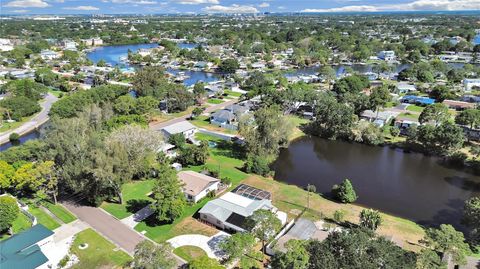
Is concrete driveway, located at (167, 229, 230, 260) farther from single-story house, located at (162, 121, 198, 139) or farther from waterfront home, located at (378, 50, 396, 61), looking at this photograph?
waterfront home, located at (378, 50, 396, 61)

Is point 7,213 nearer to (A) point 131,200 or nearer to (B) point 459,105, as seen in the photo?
(A) point 131,200

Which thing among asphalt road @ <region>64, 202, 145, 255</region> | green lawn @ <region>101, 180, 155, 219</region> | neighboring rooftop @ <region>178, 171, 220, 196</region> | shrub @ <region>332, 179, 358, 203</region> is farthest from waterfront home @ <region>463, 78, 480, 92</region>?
asphalt road @ <region>64, 202, 145, 255</region>

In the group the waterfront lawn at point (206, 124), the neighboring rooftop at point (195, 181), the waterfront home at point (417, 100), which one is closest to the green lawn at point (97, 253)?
the neighboring rooftop at point (195, 181)

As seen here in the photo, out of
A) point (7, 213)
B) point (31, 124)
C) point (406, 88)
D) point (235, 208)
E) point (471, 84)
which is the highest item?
point (471, 84)

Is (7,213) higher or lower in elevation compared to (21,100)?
lower

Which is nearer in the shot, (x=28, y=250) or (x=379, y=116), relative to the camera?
(x=28, y=250)

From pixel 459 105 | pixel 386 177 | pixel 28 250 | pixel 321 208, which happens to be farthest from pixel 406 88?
pixel 28 250

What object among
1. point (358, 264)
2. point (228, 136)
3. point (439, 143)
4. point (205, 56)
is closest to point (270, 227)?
point (358, 264)
